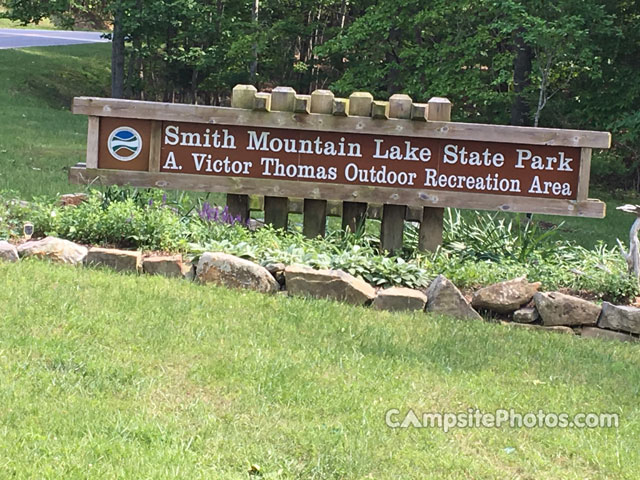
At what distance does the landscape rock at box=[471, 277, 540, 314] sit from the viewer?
5973mm

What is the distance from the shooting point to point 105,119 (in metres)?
7.13

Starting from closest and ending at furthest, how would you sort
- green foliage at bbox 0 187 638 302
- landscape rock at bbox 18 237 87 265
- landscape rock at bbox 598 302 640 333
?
landscape rock at bbox 598 302 640 333, landscape rock at bbox 18 237 87 265, green foliage at bbox 0 187 638 302

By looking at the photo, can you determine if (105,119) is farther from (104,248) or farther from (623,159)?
(623,159)

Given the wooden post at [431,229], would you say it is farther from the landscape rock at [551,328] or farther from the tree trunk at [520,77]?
the tree trunk at [520,77]

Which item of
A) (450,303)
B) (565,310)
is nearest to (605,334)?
(565,310)

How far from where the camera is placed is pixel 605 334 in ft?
19.4

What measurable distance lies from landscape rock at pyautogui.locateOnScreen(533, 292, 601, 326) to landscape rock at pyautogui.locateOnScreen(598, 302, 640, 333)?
5 centimetres

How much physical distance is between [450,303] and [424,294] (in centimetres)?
23

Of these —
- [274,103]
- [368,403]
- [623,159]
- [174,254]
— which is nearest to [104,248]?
[174,254]

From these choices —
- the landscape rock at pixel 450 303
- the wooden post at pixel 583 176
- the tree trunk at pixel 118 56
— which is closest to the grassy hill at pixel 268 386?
the landscape rock at pixel 450 303

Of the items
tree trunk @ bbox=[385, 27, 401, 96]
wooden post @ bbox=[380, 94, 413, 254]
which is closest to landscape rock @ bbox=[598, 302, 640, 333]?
wooden post @ bbox=[380, 94, 413, 254]

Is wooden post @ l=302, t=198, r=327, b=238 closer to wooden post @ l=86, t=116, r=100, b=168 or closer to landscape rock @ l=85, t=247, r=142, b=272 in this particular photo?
landscape rock @ l=85, t=247, r=142, b=272

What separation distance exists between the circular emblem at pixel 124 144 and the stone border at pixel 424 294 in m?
1.36

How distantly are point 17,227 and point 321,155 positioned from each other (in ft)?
8.43
